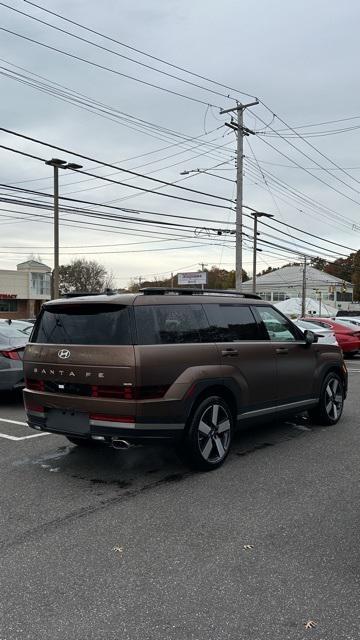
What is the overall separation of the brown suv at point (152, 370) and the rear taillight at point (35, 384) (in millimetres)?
10

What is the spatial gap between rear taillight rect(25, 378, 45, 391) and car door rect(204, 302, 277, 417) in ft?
5.86

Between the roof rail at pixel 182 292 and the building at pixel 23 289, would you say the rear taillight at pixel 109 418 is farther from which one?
the building at pixel 23 289

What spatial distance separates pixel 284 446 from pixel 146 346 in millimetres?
2476

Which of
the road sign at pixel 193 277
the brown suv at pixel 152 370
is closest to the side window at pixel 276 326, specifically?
the brown suv at pixel 152 370

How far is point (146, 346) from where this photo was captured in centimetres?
488

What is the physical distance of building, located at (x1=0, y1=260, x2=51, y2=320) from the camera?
67.5 metres

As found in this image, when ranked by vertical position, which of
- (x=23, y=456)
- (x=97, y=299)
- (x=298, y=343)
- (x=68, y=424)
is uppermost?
(x=97, y=299)

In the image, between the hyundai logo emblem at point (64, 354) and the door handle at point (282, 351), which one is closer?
the hyundai logo emblem at point (64, 354)

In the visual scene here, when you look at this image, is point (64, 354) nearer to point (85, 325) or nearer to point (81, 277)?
point (85, 325)

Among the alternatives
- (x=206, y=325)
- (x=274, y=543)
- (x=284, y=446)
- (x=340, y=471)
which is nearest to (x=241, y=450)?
(x=284, y=446)

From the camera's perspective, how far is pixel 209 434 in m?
5.36

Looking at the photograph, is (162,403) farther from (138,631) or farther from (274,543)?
(138,631)

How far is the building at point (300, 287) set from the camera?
290ft

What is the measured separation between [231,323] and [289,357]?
1.11 m
